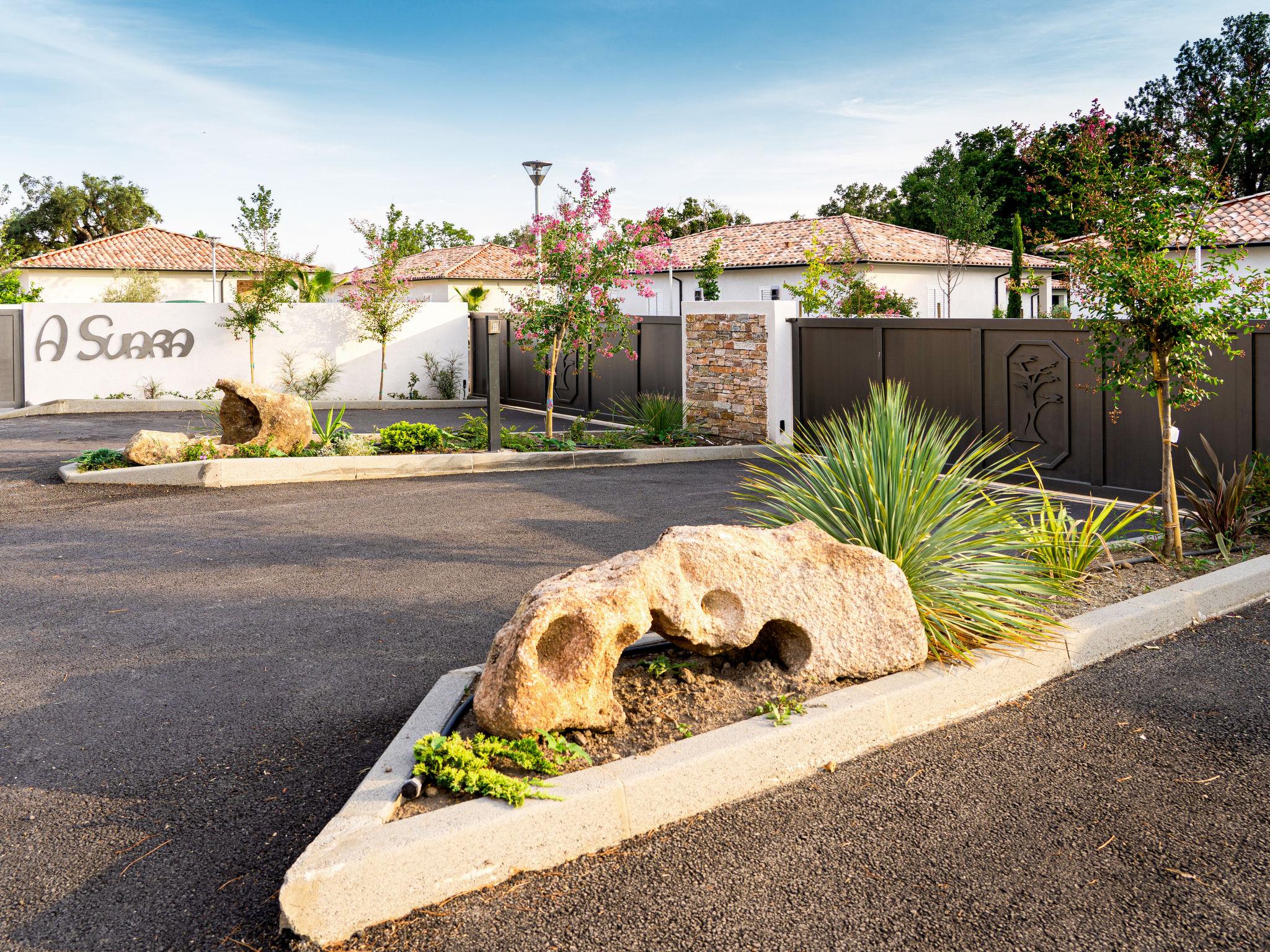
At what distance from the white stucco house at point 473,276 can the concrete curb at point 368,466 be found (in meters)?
39.1

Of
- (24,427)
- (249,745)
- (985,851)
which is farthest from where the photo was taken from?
(24,427)

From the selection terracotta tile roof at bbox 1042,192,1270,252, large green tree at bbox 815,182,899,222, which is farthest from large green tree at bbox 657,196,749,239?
terracotta tile roof at bbox 1042,192,1270,252

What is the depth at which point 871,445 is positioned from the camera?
5.87m

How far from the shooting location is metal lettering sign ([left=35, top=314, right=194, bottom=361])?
2370 cm

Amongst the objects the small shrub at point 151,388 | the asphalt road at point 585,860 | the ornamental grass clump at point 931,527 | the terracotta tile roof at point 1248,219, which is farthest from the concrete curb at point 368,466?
the terracotta tile roof at point 1248,219

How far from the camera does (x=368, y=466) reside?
1336 centimetres

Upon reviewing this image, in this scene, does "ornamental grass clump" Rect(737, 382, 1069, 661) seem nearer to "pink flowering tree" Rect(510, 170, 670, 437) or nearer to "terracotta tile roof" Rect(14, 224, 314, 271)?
"pink flowering tree" Rect(510, 170, 670, 437)

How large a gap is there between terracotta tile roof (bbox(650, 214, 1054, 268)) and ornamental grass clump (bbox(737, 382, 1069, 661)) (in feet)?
118

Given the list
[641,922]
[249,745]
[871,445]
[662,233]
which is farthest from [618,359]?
[641,922]

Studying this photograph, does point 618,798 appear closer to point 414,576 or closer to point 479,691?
point 479,691

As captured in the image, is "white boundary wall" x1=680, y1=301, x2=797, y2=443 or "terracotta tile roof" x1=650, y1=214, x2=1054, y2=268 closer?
"white boundary wall" x1=680, y1=301, x2=797, y2=443

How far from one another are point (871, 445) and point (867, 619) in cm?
129

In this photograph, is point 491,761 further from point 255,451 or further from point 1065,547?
point 255,451

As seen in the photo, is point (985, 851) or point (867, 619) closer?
point (985, 851)
